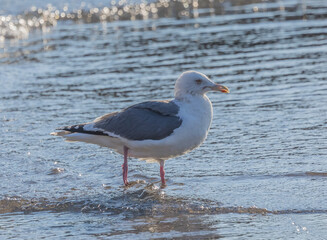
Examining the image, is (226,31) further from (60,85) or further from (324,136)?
(324,136)

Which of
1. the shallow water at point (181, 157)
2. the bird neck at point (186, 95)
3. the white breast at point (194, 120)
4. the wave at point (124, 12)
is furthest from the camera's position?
the wave at point (124, 12)

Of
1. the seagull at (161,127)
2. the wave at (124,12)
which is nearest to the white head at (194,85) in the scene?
the seagull at (161,127)

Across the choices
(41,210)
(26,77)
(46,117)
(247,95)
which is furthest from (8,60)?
(41,210)

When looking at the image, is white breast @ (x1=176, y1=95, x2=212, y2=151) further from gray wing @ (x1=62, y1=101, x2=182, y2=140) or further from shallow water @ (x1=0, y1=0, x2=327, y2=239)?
shallow water @ (x1=0, y1=0, x2=327, y2=239)

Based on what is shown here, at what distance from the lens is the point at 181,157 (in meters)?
8.73

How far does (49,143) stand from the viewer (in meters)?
9.46

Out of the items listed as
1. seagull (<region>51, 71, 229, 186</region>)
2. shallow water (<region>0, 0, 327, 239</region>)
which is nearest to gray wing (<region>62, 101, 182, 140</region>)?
seagull (<region>51, 71, 229, 186</region>)

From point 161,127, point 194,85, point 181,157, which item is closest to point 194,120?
point 161,127

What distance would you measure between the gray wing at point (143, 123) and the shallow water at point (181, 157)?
23.7 inches

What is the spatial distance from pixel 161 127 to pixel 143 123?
0.25 m

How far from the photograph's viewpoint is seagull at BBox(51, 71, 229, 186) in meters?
7.29

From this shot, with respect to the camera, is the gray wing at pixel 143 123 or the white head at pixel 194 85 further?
the white head at pixel 194 85

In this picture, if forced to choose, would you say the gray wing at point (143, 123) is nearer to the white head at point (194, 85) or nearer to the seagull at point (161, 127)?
the seagull at point (161, 127)

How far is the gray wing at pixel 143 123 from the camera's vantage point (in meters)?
7.33
